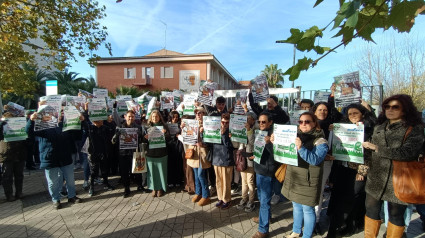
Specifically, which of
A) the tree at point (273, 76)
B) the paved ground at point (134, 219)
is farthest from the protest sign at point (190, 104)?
the tree at point (273, 76)

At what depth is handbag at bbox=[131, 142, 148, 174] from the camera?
17.3 ft

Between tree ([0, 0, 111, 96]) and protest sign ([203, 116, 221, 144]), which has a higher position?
tree ([0, 0, 111, 96])

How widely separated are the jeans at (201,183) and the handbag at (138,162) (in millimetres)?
1342

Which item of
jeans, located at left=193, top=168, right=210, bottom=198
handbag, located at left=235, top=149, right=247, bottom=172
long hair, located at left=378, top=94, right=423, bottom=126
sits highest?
long hair, located at left=378, top=94, right=423, bottom=126

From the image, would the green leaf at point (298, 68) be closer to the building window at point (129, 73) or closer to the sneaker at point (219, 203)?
the sneaker at point (219, 203)

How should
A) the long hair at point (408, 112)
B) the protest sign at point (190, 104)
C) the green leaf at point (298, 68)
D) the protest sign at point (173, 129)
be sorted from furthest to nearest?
the protest sign at point (190, 104) → the protest sign at point (173, 129) → the long hair at point (408, 112) → the green leaf at point (298, 68)

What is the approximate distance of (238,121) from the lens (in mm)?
4148

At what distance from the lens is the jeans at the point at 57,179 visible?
4.79 metres

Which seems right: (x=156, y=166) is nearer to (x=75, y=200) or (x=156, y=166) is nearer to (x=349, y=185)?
(x=75, y=200)

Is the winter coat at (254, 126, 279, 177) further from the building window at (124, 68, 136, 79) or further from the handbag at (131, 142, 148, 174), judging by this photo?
the building window at (124, 68, 136, 79)

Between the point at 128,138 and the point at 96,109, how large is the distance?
1.13m

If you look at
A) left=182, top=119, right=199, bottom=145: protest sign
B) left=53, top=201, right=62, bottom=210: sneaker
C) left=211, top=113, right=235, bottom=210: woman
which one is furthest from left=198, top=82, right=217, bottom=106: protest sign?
left=53, top=201, right=62, bottom=210: sneaker

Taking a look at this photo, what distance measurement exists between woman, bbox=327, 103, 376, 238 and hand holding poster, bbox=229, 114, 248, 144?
1565 millimetres

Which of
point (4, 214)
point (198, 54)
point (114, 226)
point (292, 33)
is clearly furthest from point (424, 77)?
point (198, 54)
